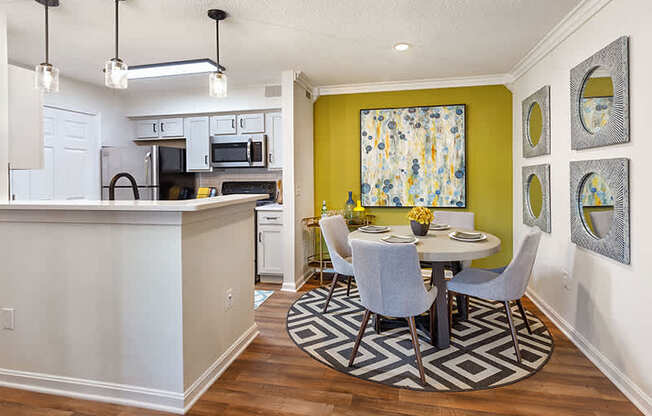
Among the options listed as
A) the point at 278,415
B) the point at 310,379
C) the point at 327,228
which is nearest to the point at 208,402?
the point at 278,415

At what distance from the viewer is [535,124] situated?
3.63 metres

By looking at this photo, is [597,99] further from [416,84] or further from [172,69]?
[172,69]

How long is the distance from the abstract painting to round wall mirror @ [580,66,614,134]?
195cm

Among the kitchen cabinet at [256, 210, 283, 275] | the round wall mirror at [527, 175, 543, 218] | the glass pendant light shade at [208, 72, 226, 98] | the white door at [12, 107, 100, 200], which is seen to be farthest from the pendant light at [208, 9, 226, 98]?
the round wall mirror at [527, 175, 543, 218]

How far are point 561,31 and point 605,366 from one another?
7.65 ft

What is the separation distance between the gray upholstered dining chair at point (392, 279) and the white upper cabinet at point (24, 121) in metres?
2.22

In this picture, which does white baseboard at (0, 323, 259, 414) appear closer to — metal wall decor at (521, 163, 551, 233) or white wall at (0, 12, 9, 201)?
white wall at (0, 12, 9, 201)

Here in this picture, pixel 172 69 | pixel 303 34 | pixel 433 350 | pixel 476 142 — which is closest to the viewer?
pixel 433 350

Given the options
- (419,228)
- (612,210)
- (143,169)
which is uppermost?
(143,169)

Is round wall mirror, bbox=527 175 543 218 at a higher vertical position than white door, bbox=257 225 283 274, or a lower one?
higher

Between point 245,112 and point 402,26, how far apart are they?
2433 millimetres

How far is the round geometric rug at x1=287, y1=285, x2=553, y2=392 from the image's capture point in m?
2.32

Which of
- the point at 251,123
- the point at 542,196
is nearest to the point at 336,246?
the point at 542,196

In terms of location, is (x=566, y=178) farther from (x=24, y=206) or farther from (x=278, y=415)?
(x=24, y=206)
